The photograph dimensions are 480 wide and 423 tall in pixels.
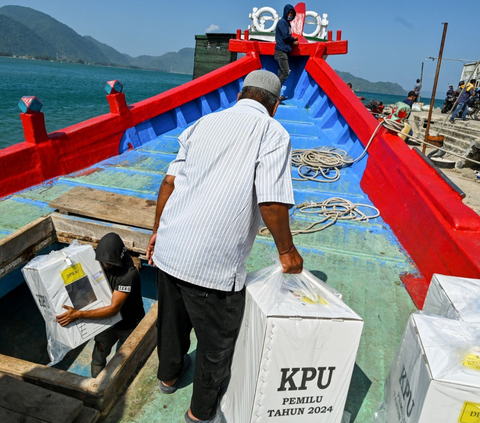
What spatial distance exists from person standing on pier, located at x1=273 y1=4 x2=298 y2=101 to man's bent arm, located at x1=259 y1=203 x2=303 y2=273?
19.8ft

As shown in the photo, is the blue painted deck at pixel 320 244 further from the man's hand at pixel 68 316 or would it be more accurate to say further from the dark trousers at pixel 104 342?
the man's hand at pixel 68 316

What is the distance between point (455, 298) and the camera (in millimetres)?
1712

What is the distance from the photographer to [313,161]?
5.01 meters

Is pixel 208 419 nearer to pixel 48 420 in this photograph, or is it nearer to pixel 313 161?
pixel 48 420

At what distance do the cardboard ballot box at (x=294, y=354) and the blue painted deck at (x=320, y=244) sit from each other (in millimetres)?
417

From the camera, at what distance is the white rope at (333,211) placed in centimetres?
374

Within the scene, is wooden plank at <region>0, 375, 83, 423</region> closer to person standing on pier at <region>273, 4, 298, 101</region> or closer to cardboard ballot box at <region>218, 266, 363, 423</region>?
cardboard ballot box at <region>218, 266, 363, 423</region>

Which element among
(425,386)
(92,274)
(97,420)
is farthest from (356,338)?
(92,274)

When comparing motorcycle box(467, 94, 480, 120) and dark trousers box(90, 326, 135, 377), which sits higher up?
motorcycle box(467, 94, 480, 120)

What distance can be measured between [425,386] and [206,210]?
1089 mm

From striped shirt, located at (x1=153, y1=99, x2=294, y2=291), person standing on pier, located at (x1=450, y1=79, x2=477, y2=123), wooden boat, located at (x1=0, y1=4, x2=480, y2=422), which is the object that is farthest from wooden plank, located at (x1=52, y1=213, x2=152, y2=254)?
person standing on pier, located at (x1=450, y1=79, x2=477, y2=123)

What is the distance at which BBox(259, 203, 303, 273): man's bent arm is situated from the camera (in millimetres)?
1542

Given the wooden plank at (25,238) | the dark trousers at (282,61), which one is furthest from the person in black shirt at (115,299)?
the dark trousers at (282,61)

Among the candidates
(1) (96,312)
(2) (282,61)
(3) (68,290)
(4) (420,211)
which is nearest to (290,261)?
(1) (96,312)
